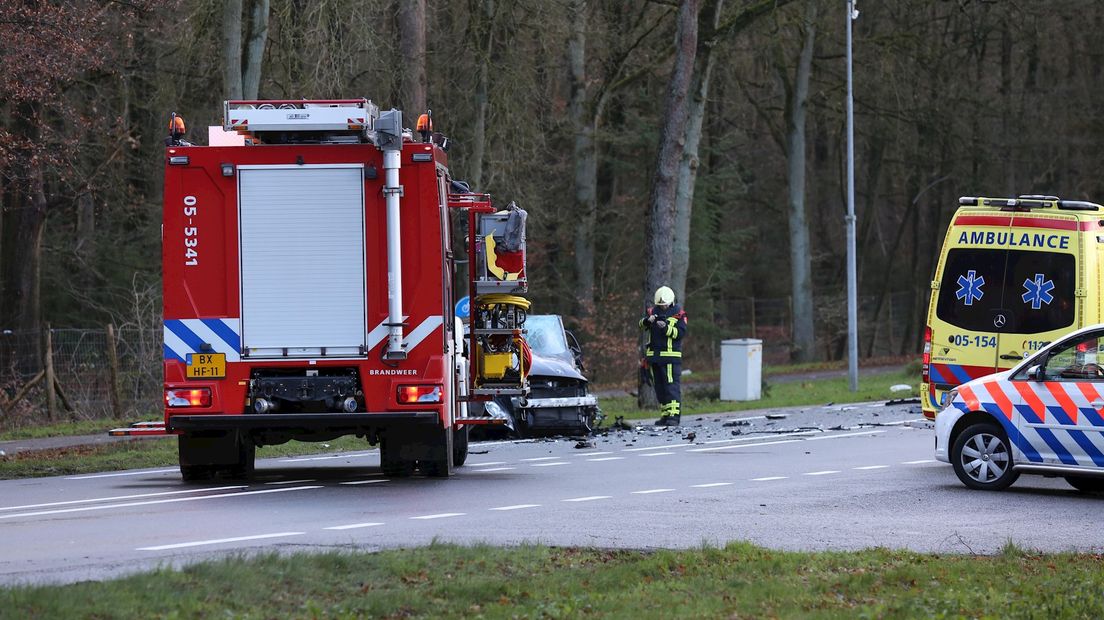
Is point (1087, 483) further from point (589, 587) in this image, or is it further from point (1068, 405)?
point (589, 587)

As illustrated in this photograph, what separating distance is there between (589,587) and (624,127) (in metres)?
36.0

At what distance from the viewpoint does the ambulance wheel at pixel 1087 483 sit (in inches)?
558

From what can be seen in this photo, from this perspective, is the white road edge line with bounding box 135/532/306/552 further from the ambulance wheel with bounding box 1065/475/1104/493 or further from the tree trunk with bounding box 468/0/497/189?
the tree trunk with bounding box 468/0/497/189

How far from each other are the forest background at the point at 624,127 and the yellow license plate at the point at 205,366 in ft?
30.2

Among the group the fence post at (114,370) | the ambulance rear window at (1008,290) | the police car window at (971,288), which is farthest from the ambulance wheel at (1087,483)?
the fence post at (114,370)

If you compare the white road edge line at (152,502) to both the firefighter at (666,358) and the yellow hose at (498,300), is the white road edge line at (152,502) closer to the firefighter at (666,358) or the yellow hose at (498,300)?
the yellow hose at (498,300)

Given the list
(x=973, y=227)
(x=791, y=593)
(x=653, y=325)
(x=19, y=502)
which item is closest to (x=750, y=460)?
(x=973, y=227)

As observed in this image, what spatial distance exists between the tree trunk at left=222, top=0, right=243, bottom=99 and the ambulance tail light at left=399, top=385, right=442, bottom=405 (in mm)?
11940

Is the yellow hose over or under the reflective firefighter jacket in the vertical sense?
over

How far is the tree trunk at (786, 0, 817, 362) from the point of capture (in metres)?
44.9

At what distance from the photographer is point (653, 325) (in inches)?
855

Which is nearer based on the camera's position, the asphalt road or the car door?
the asphalt road

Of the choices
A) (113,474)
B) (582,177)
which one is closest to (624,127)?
(582,177)

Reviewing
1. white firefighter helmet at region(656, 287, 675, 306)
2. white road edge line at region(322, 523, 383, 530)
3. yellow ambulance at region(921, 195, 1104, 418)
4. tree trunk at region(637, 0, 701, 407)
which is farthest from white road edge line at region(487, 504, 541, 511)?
tree trunk at region(637, 0, 701, 407)
